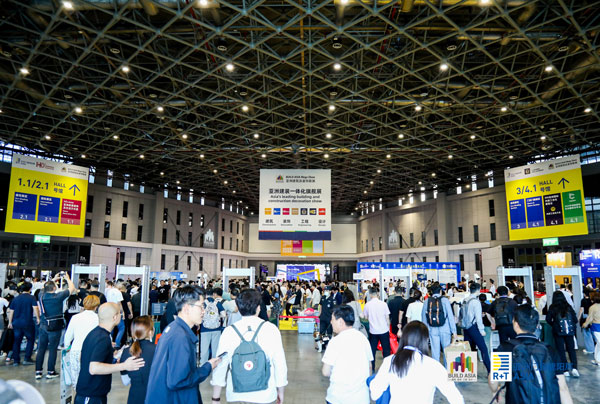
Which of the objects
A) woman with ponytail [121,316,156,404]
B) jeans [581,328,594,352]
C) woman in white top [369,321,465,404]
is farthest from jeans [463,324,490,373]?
woman with ponytail [121,316,156,404]

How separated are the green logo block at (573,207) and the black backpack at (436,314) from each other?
14673mm

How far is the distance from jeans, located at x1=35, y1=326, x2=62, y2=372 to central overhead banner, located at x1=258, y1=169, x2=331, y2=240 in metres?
10.9

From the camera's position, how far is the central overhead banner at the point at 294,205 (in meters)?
18.8

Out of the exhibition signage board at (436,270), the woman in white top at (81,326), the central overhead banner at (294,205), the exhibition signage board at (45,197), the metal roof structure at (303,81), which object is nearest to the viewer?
the woman in white top at (81,326)

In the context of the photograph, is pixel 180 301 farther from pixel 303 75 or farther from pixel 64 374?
pixel 303 75

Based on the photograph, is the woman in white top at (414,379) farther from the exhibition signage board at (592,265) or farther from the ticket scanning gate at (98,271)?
the exhibition signage board at (592,265)

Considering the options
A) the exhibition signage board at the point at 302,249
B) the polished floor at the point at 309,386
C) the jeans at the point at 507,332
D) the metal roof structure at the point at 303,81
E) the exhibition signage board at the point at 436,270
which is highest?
the metal roof structure at the point at 303,81

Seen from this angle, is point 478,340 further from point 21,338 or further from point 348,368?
point 21,338

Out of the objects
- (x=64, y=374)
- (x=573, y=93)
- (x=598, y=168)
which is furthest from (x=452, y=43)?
(x=598, y=168)

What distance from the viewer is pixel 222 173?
3366cm

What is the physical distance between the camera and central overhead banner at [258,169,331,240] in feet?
61.8

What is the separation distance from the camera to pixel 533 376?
124 inches

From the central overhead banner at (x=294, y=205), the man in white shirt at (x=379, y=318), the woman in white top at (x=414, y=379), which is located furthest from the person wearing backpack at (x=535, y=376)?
the central overhead banner at (x=294, y=205)

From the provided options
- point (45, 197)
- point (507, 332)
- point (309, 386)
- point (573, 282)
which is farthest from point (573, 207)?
point (45, 197)
